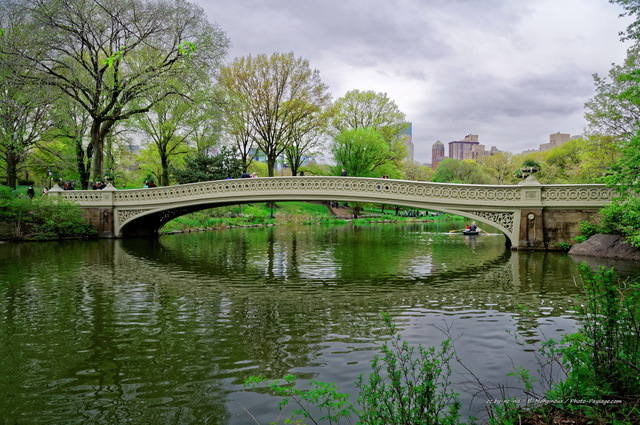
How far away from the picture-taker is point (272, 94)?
117ft

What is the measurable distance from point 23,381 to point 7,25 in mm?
23433

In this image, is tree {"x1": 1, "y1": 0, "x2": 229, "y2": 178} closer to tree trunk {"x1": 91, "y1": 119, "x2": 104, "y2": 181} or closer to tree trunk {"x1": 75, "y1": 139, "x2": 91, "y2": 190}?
tree trunk {"x1": 91, "y1": 119, "x2": 104, "y2": 181}

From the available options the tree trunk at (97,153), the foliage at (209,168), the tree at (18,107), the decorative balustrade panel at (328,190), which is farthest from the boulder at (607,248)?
the foliage at (209,168)

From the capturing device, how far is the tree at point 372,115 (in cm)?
4662

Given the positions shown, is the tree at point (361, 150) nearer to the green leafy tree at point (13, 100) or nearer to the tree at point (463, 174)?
the tree at point (463, 174)

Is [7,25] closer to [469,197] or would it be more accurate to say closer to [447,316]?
[469,197]

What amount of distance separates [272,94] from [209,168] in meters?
8.51

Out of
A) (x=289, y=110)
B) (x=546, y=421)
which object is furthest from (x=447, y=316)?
(x=289, y=110)

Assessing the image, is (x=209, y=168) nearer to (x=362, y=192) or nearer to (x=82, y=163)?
(x=82, y=163)

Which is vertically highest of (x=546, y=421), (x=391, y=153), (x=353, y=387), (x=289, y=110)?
(x=289, y=110)

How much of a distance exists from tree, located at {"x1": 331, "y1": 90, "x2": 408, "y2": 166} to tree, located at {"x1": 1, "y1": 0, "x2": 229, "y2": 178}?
24523 millimetres

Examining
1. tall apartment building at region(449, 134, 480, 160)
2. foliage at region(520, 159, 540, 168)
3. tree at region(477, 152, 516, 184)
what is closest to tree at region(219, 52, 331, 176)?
foliage at region(520, 159, 540, 168)

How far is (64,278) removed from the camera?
9844mm

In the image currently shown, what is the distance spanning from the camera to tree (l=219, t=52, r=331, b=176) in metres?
35.2
